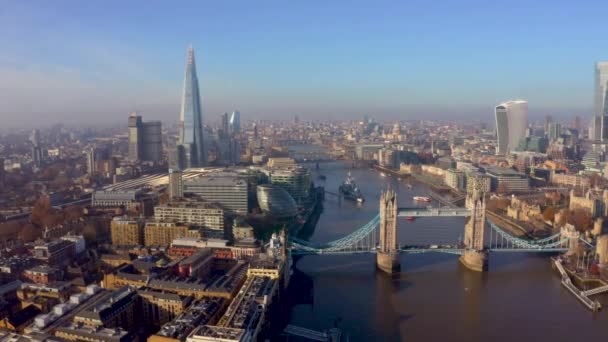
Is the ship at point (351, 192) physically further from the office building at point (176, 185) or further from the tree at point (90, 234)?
the tree at point (90, 234)

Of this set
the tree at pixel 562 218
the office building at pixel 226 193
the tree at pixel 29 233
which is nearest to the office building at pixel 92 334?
the tree at pixel 29 233

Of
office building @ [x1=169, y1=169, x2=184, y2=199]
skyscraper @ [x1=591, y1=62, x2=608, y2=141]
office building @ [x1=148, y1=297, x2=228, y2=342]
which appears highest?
skyscraper @ [x1=591, y1=62, x2=608, y2=141]

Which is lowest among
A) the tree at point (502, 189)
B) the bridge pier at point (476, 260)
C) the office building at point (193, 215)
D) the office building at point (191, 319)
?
the bridge pier at point (476, 260)

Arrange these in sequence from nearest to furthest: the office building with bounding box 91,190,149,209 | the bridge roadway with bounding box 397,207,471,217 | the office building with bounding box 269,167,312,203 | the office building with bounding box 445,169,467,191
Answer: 1. the bridge roadway with bounding box 397,207,471,217
2. the office building with bounding box 91,190,149,209
3. the office building with bounding box 269,167,312,203
4. the office building with bounding box 445,169,467,191

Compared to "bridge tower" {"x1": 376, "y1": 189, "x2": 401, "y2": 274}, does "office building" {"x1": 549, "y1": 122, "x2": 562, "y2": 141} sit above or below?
above

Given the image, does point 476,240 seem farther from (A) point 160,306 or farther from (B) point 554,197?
(B) point 554,197

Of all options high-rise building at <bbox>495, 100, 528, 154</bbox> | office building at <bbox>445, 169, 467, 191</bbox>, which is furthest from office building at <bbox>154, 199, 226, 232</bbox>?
high-rise building at <bbox>495, 100, 528, 154</bbox>

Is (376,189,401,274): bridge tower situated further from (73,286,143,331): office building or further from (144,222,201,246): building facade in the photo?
(73,286,143,331): office building
